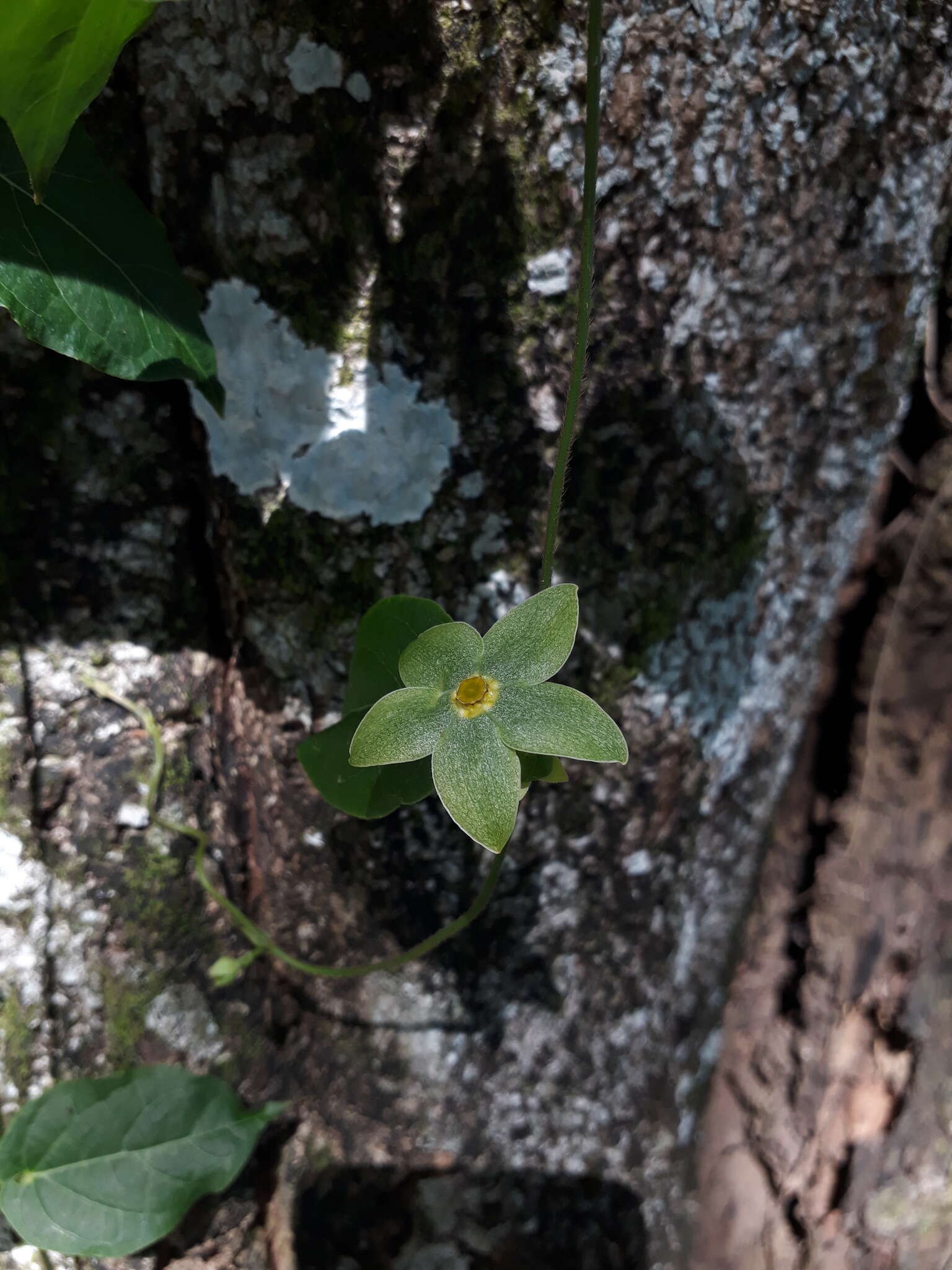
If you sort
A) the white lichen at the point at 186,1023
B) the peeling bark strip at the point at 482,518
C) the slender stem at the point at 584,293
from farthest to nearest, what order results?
the white lichen at the point at 186,1023 < the peeling bark strip at the point at 482,518 < the slender stem at the point at 584,293

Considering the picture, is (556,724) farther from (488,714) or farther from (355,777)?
(355,777)

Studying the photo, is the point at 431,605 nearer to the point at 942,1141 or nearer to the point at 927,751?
the point at 927,751

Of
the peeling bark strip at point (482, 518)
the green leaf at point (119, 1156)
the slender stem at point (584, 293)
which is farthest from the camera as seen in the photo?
the green leaf at point (119, 1156)

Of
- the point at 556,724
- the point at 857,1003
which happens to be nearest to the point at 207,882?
the point at 556,724

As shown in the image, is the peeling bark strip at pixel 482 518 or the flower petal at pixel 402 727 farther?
the peeling bark strip at pixel 482 518

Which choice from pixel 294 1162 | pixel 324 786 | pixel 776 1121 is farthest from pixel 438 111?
pixel 776 1121

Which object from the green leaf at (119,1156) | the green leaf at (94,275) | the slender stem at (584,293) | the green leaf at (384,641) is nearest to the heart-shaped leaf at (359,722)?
the green leaf at (384,641)

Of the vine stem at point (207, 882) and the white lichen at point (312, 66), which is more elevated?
the white lichen at point (312, 66)

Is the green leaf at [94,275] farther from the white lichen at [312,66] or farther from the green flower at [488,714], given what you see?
the green flower at [488,714]
